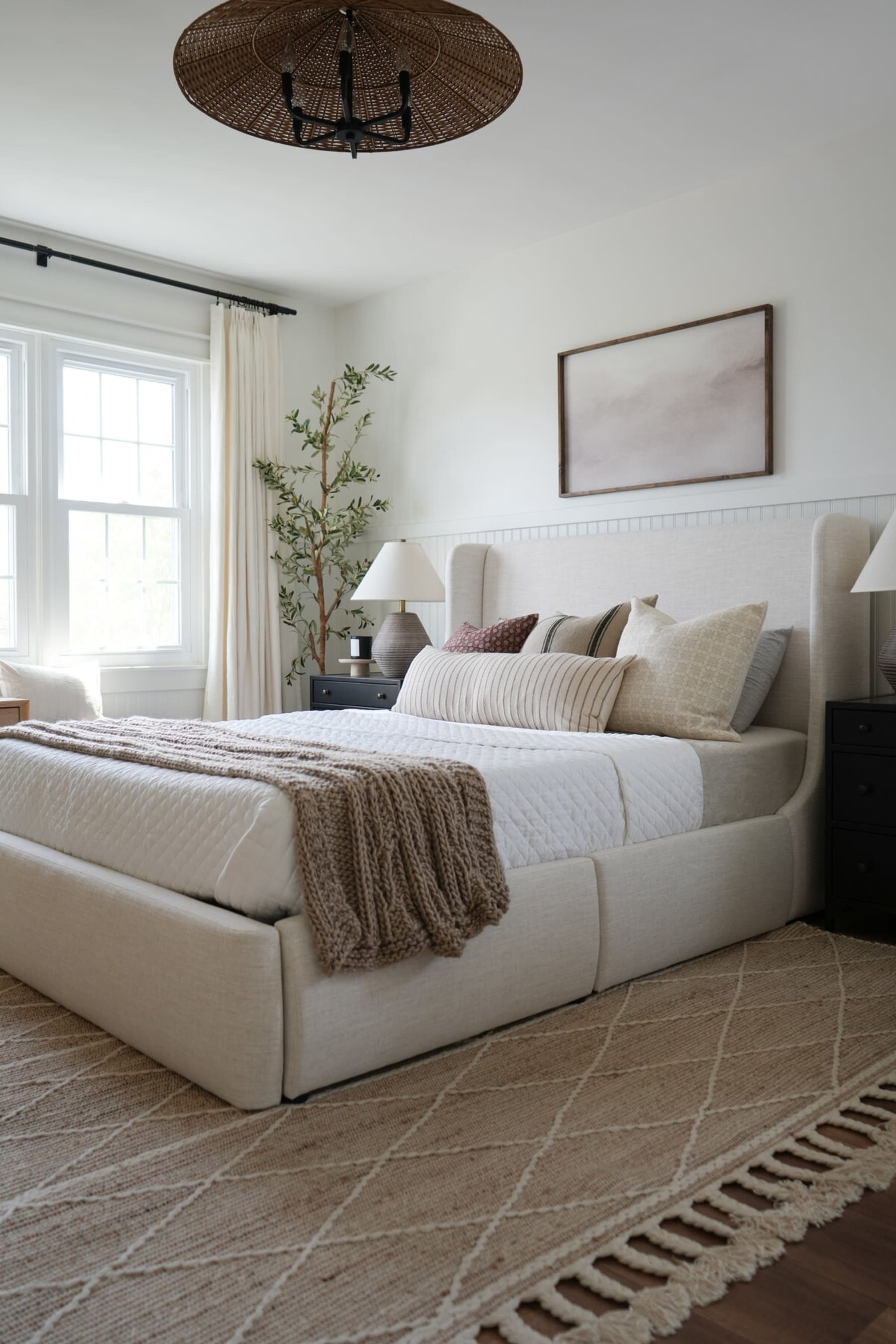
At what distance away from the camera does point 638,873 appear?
8.56ft

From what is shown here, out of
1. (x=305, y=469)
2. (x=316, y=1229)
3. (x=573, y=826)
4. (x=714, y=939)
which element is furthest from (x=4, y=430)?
(x=316, y=1229)

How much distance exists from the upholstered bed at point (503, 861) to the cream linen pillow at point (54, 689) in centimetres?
125

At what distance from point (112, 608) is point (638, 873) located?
311 cm

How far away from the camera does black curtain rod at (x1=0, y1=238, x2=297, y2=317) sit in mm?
4379

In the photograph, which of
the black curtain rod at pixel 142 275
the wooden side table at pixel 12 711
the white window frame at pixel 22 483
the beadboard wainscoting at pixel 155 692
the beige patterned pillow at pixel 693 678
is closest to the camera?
the beige patterned pillow at pixel 693 678

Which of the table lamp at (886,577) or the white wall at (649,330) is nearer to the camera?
the table lamp at (886,577)

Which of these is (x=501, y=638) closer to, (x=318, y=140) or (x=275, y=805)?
(x=318, y=140)

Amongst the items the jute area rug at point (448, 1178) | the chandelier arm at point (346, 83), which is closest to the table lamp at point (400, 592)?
the chandelier arm at point (346, 83)

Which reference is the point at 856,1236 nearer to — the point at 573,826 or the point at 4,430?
the point at 573,826

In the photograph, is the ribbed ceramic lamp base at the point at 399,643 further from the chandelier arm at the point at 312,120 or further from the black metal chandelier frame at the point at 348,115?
the chandelier arm at the point at 312,120

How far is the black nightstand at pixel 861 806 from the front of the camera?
2.98m

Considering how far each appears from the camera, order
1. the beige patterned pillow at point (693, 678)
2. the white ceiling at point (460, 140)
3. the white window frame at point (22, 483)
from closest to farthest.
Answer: the white ceiling at point (460, 140) → the beige patterned pillow at point (693, 678) → the white window frame at point (22, 483)

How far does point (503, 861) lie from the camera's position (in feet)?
7.59

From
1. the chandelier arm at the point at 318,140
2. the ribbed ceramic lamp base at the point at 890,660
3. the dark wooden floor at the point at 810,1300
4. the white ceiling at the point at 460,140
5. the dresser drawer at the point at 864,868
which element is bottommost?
the dark wooden floor at the point at 810,1300
